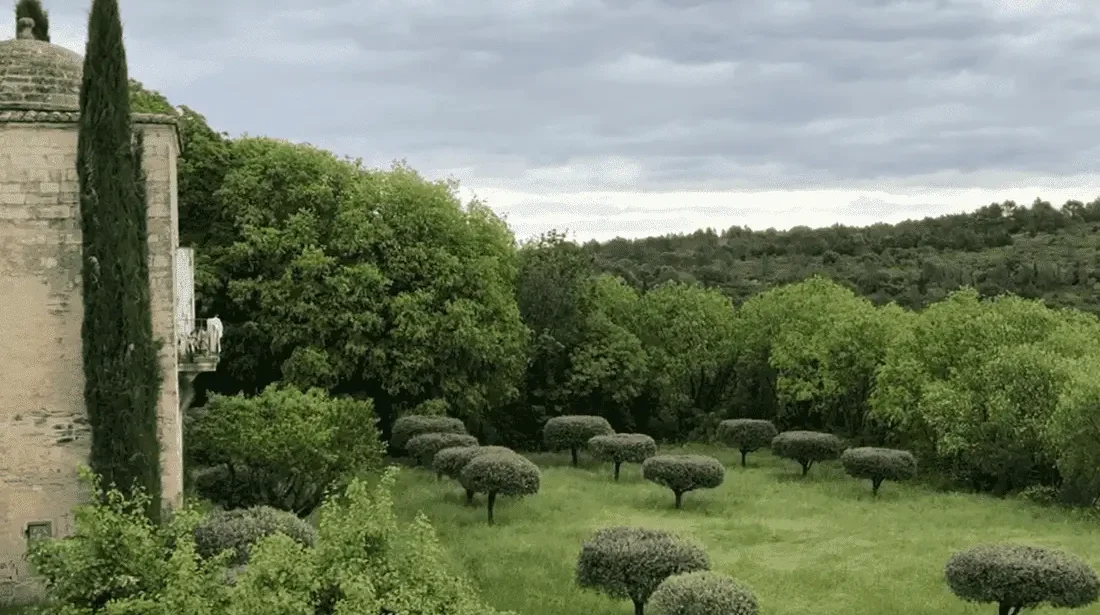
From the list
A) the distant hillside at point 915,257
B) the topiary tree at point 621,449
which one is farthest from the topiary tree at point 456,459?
the distant hillside at point 915,257

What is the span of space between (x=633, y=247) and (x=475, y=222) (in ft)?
166

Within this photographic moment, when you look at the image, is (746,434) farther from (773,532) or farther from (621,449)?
(773,532)

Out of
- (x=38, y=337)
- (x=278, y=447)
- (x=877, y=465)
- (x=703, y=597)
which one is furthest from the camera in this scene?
(x=877, y=465)

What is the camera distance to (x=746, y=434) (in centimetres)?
3344

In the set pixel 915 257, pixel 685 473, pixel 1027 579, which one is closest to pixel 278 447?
pixel 685 473

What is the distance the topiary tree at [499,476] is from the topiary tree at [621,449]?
6334mm

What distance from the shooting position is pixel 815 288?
3916 centimetres

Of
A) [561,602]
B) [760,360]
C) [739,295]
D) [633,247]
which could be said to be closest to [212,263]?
[561,602]

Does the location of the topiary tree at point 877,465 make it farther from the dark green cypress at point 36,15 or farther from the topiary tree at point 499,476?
the dark green cypress at point 36,15

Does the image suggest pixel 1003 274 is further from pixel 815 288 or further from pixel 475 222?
pixel 475 222

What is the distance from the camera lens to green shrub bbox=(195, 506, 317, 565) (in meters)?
14.8

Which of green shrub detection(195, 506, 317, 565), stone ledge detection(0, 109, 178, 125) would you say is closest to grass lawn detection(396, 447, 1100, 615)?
green shrub detection(195, 506, 317, 565)

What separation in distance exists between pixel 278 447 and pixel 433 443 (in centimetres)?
915

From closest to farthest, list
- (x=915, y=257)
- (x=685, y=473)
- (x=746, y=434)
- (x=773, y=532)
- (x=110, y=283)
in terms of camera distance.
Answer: (x=110, y=283) < (x=773, y=532) < (x=685, y=473) < (x=746, y=434) < (x=915, y=257)
